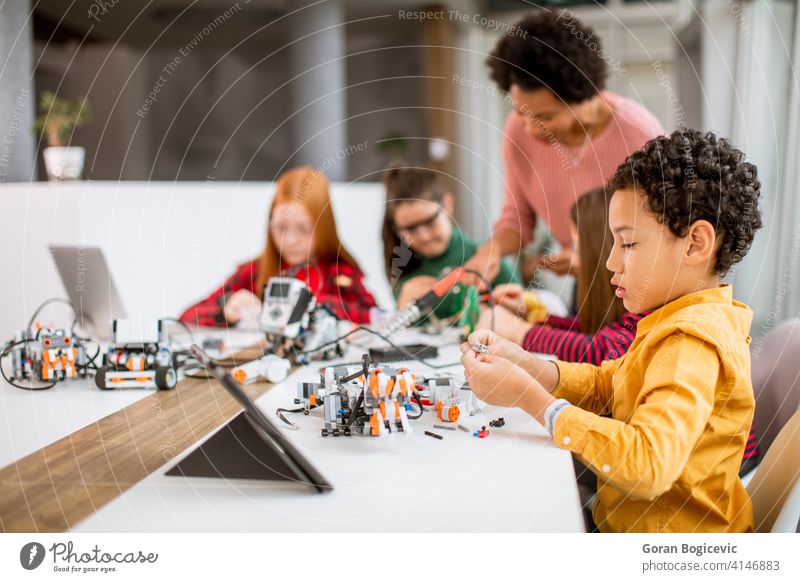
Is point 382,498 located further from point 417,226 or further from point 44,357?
point 417,226

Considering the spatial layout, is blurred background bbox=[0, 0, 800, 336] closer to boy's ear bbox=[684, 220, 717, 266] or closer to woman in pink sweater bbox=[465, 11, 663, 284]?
woman in pink sweater bbox=[465, 11, 663, 284]

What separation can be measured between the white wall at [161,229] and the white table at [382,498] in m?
1.17

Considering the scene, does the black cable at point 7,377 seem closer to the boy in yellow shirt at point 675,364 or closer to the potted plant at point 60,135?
the boy in yellow shirt at point 675,364

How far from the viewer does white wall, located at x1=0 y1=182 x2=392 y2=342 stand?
1.70 m

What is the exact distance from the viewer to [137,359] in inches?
38.7

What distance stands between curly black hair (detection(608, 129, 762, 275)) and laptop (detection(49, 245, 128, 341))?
0.96 metres

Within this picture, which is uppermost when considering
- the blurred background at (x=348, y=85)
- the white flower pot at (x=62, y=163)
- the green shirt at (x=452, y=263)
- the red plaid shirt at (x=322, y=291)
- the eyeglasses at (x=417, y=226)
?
the blurred background at (x=348, y=85)

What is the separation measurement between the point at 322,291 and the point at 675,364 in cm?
107

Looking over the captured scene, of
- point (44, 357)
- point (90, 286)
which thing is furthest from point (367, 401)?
point (90, 286)

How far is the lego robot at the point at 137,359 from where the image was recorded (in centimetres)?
97

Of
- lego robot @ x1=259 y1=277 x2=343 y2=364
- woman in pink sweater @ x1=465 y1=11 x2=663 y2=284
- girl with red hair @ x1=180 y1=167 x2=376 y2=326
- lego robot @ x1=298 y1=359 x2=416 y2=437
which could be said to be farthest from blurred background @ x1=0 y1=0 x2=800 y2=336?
lego robot @ x1=298 y1=359 x2=416 y2=437

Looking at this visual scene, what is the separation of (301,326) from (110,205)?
58.9 inches

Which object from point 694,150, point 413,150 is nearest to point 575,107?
point 694,150

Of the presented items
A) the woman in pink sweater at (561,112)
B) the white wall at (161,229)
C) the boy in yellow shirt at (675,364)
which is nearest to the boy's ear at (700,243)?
the boy in yellow shirt at (675,364)
